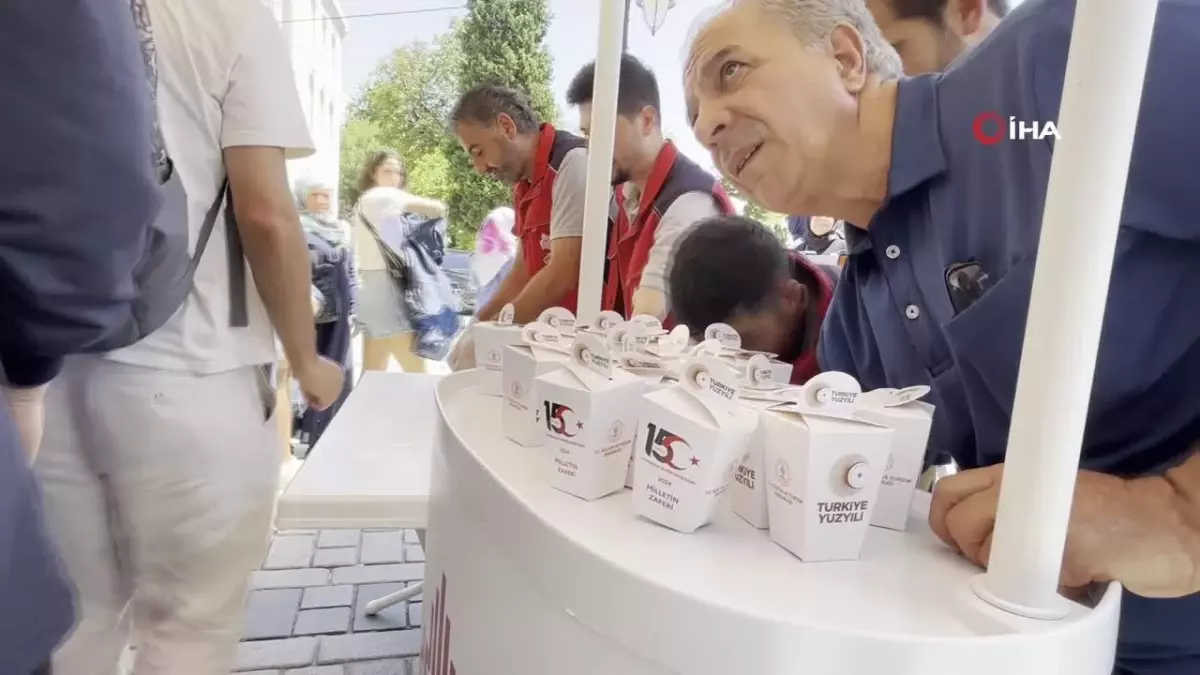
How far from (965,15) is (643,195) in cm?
68

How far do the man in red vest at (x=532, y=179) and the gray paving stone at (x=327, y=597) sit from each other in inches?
34.6

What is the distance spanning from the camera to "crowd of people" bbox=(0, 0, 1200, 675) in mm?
515

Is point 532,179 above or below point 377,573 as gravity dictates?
above

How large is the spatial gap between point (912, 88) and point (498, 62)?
4.04 meters

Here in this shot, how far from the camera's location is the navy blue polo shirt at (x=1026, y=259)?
1.63 ft

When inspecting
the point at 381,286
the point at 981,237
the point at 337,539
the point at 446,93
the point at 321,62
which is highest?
the point at 321,62

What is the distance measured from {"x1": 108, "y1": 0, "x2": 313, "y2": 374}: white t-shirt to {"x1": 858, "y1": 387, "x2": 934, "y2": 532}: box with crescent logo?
0.95 metres

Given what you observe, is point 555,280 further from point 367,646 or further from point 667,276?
point 367,646

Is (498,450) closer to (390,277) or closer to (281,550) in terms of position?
(281,550)

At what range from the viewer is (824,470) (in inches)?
18.2

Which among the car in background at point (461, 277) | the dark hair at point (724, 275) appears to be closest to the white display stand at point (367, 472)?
the dark hair at point (724, 275)

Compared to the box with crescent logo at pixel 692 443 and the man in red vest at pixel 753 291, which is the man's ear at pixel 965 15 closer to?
the man in red vest at pixel 753 291

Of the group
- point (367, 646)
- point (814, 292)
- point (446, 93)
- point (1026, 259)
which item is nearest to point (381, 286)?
point (446, 93)

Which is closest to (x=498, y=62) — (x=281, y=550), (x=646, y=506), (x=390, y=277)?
(x=390, y=277)
